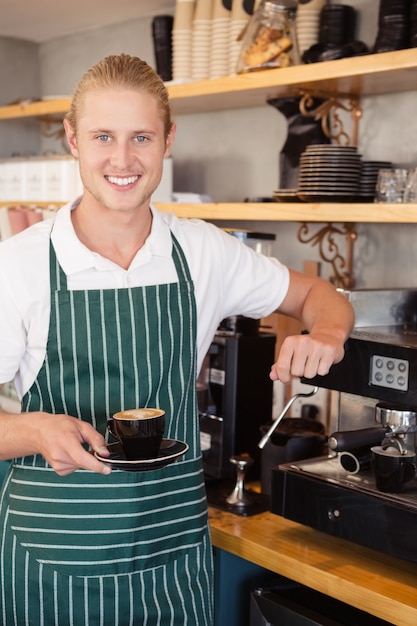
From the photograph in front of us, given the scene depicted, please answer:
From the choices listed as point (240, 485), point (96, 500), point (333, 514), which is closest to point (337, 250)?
point (240, 485)

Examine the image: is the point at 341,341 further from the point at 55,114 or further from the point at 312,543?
the point at 55,114

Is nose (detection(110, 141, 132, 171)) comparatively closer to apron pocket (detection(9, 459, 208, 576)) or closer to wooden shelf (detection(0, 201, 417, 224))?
apron pocket (detection(9, 459, 208, 576))

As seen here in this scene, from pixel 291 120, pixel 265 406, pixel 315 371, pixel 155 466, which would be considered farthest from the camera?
pixel 291 120

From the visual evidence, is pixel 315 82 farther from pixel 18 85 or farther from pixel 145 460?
pixel 18 85

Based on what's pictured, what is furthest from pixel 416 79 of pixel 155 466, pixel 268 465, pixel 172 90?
pixel 155 466

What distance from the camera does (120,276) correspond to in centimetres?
174

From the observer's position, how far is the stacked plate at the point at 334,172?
2.37 metres

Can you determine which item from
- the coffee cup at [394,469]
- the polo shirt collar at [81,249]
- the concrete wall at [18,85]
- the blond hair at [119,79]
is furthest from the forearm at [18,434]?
the concrete wall at [18,85]

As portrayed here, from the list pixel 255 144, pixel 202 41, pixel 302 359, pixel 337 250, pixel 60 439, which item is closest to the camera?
pixel 60 439

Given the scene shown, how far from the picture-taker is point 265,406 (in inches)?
94.5

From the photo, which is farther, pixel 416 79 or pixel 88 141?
pixel 416 79

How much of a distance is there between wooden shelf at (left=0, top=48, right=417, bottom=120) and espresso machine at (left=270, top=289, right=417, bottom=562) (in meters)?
0.59

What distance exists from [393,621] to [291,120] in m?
1.58

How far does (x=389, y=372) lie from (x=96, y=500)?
0.61 meters
